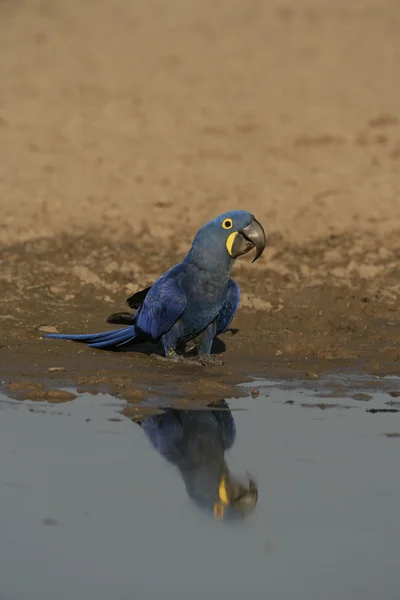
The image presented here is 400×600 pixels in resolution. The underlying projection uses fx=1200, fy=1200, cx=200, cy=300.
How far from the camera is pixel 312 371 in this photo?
7.96m

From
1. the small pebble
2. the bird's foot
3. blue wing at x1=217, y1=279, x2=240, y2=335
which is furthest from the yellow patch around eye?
blue wing at x1=217, y1=279, x2=240, y2=335

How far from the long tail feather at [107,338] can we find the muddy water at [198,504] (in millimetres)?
1765

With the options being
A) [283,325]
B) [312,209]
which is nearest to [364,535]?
[283,325]

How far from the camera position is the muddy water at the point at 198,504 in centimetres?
393

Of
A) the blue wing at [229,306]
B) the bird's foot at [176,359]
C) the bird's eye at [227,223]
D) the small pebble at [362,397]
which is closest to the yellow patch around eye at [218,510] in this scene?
the small pebble at [362,397]

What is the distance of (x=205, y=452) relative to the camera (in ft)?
18.4

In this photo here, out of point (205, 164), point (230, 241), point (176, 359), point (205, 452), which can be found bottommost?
point (205, 452)

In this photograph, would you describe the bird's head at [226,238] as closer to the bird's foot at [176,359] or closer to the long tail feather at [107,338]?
the bird's foot at [176,359]

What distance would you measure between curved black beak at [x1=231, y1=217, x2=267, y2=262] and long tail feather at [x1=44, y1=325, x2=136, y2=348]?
98 cm

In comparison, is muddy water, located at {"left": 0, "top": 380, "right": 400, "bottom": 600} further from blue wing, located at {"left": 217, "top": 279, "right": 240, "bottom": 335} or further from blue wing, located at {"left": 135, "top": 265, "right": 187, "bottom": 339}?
blue wing, located at {"left": 217, "top": 279, "right": 240, "bottom": 335}

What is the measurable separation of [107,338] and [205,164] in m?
5.26

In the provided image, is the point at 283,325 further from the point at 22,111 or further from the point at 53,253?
the point at 22,111

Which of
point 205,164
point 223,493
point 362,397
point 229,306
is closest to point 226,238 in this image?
point 229,306

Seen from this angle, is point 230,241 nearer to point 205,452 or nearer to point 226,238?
point 226,238
